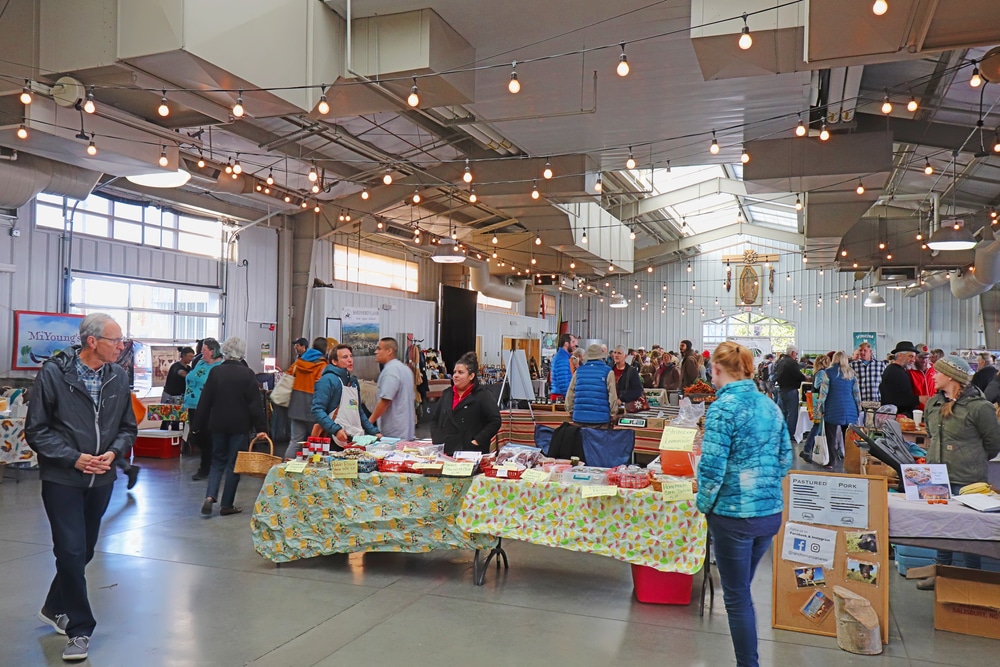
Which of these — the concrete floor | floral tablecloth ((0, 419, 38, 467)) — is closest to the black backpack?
the concrete floor

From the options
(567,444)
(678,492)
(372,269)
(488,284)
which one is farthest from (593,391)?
(488,284)

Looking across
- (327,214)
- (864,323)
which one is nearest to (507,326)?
(327,214)

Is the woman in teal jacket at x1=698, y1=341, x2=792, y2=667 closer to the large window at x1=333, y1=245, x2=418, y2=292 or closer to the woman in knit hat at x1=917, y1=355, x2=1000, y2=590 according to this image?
the woman in knit hat at x1=917, y1=355, x2=1000, y2=590

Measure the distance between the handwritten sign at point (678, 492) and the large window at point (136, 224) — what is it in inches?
322

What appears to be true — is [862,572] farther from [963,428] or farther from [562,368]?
[562,368]

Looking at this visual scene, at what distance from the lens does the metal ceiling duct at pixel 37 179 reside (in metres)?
7.28

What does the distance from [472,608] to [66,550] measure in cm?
199

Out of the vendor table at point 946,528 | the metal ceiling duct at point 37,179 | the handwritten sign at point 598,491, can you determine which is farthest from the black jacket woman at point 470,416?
the metal ceiling duct at point 37,179

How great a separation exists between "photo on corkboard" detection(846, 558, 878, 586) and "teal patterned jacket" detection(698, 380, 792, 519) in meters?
0.97

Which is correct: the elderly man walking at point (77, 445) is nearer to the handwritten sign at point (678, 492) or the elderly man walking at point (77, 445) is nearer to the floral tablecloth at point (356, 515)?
the floral tablecloth at point (356, 515)

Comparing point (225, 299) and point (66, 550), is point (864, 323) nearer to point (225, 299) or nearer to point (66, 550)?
point (225, 299)

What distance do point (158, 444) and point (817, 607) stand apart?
26.9ft

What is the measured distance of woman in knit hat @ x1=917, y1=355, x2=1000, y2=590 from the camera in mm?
4375

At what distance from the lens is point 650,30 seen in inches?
216
